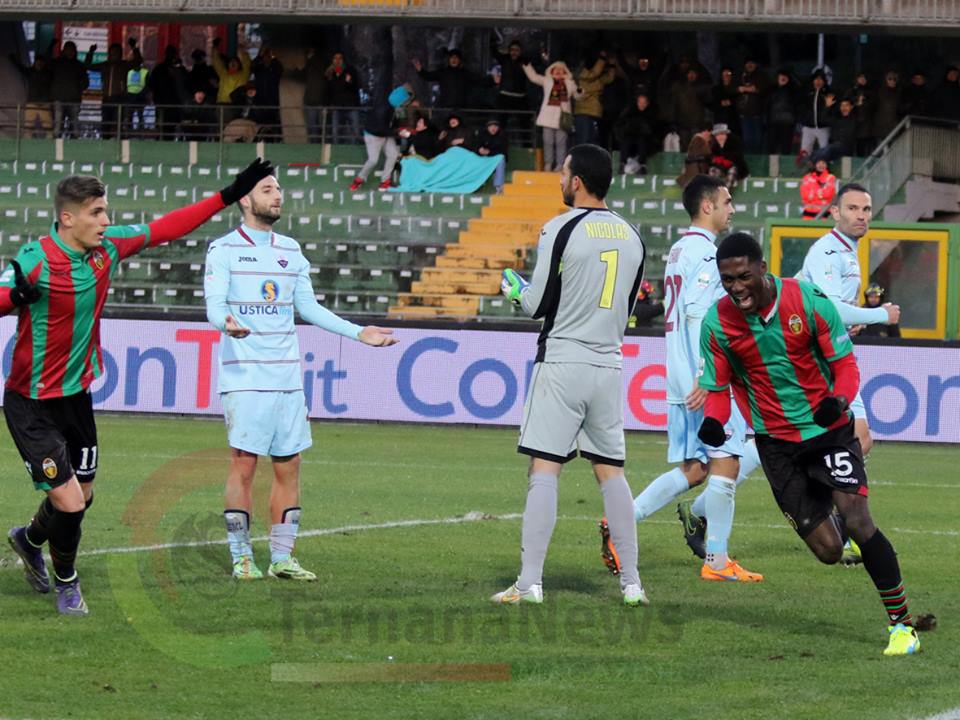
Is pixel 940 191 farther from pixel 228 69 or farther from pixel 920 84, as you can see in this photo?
pixel 228 69

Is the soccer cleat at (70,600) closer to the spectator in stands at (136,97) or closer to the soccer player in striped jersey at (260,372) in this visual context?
the soccer player in striped jersey at (260,372)

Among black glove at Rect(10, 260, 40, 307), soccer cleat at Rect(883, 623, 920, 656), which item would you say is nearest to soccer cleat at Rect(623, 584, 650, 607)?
soccer cleat at Rect(883, 623, 920, 656)

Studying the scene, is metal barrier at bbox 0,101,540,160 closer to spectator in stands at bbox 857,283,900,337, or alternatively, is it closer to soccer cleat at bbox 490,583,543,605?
spectator in stands at bbox 857,283,900,337

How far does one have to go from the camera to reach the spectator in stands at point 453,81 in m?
27.7

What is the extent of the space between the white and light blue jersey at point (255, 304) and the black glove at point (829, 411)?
2.64m

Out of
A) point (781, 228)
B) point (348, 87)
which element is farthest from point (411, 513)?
point (348, 87)

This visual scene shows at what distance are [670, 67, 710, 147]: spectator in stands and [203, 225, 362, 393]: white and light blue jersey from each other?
1883 cm

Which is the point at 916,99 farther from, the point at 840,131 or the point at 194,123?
the point at 194,123

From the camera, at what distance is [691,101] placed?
26.6m

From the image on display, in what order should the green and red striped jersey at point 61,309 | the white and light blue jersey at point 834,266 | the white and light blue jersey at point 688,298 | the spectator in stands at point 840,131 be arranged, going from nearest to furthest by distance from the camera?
1. the green and red striped jersey at point 61,309
2. the white and light blue jersey at point 688,298
3. the white and light blue jersey at point 834,266
4. the spectator in stands at point 840,131

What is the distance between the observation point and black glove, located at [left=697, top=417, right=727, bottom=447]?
7082mm

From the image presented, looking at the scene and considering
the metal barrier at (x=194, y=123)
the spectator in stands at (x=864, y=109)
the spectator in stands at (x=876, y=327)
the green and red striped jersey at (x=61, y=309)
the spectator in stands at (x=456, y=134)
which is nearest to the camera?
the green and red striped jersey at (x=61, y=309)

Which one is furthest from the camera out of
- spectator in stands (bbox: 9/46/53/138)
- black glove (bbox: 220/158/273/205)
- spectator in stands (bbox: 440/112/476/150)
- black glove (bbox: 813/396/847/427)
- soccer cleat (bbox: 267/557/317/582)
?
spectator in stands (bbox: 9/46/53/138)

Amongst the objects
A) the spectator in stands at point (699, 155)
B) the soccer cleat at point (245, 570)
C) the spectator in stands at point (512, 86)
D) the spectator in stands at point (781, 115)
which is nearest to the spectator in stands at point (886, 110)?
the spectator in stands at point (781, 115)
